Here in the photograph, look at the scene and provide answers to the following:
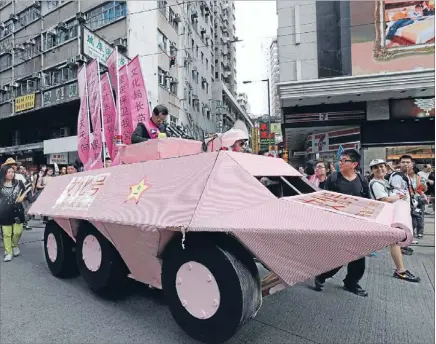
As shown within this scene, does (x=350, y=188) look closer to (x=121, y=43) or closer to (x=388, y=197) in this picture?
(x=388, y=197)

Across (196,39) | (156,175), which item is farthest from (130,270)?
(196,39)

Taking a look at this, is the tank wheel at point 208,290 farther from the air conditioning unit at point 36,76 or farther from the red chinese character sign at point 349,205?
the air conditioning unit at point 36,76

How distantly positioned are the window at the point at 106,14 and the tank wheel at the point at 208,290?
18.1m

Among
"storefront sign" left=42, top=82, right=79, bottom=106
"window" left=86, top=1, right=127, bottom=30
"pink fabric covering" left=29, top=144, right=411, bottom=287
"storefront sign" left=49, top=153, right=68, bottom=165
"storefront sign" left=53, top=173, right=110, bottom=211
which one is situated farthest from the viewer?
"storefront sign" left=49, top=153, right=68, bottom=165

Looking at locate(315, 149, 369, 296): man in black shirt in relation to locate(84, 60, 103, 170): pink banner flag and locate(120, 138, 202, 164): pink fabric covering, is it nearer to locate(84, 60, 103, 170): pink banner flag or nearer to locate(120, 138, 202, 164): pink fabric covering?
locate(120, 138, 202, 164): pink fabric covering

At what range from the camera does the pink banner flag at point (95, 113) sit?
6156 mm

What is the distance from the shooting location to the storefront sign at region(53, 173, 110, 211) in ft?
11.0

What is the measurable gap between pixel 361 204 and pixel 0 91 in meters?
27.8

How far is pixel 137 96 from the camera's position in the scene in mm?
6109

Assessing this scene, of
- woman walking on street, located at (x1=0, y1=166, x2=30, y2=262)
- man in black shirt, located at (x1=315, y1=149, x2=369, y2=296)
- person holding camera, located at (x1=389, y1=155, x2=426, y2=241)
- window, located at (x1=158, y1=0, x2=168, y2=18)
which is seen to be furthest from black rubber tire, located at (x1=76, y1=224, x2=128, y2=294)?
window, located at (x1=158, y1=0, x2=168, y2=18)

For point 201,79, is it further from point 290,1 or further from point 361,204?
point 361,204

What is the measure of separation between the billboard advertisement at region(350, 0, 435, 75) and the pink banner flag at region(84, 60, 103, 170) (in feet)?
34.8

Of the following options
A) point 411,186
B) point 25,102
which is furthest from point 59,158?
point 411,186

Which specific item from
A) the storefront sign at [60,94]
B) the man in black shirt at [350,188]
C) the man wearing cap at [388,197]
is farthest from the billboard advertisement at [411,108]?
the storefront sign at [60,94]
